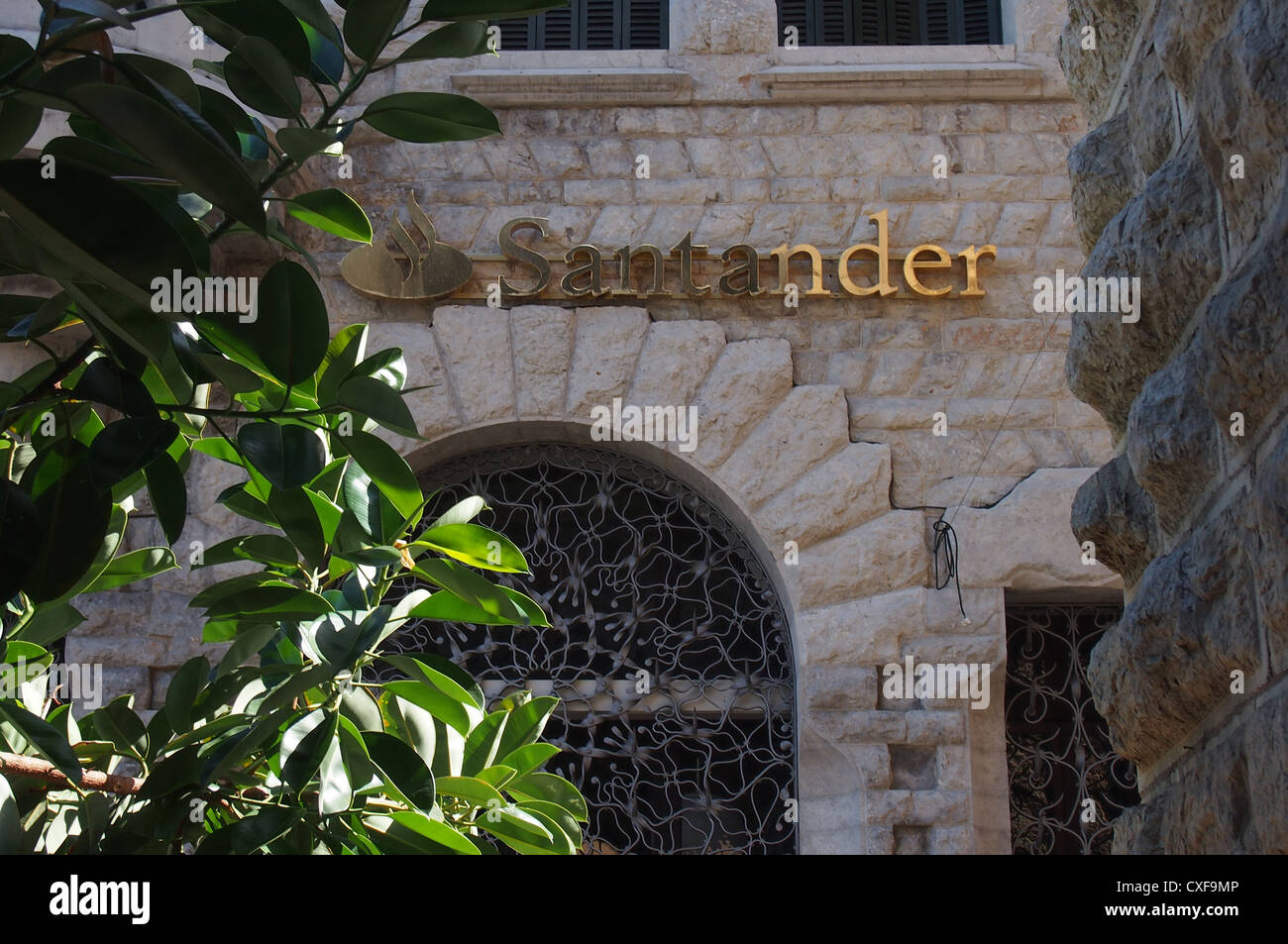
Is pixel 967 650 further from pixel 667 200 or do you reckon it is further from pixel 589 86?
pixel 589 86

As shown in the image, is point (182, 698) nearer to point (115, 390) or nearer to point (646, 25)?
point (115, 390)

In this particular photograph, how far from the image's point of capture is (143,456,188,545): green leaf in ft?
5.17

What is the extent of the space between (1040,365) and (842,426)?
0.94 metres

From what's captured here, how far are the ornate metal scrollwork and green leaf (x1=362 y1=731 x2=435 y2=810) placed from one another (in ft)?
14.0

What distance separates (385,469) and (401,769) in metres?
0.38

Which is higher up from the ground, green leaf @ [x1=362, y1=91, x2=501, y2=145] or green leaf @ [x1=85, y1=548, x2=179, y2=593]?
green leaf @ [x1=362, y1=91, x2=501, y2=145]

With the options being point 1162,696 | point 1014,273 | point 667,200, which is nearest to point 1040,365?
point 1014,273

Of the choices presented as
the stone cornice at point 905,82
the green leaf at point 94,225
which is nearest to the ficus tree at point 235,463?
the green leaf at point 94,225

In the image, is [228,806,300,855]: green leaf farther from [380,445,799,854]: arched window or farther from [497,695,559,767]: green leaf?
[380,445,799,854]: arched window

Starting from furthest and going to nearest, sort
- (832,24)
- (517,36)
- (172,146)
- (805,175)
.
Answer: (517,36) < (832,24) < (805,175) < (172,146)

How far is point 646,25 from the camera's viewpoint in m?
6.80

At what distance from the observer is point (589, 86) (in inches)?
251

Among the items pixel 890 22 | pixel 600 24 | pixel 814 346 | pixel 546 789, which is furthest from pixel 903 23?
pixel 546 789

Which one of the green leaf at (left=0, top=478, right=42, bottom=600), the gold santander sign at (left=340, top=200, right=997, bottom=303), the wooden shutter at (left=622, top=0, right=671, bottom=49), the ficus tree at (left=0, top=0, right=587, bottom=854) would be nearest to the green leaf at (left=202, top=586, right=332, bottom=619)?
the ficus tree at (left=0, top=0, right=587, bottom=854)
